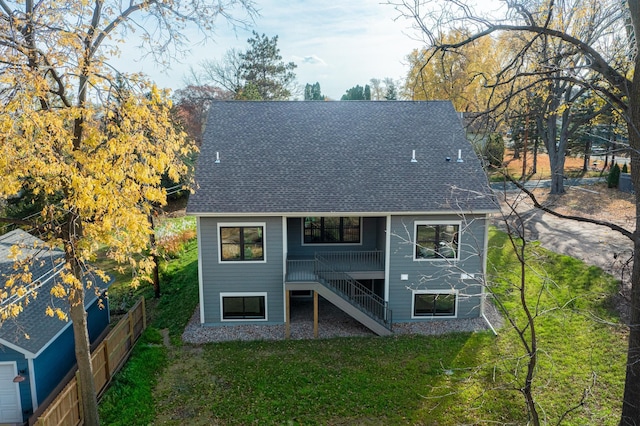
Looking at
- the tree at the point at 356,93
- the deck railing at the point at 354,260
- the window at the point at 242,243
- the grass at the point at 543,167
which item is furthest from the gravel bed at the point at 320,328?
the tree at the point at 356,93

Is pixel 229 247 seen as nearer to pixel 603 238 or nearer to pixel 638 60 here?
pixel 638 60

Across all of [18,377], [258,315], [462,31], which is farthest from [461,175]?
[18,377]

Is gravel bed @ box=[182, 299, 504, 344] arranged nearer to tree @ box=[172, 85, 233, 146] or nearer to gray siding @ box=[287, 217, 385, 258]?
gray siding @ box=[287, 217, 385, 258]

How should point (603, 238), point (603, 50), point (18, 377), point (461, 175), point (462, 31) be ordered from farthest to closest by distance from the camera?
point (603, 238) < point (461, 175) < point (603, 50) < point (18, 377) < point (462, 31)

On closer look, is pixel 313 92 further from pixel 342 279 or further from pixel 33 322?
pixel 33 322

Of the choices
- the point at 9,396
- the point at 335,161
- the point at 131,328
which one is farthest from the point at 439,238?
the point at 9,396

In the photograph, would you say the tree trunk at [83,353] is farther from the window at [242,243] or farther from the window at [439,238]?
the window at [439,238]
